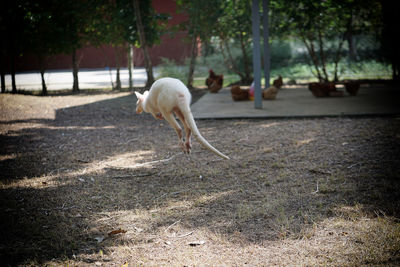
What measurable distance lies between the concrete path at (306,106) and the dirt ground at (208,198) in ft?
3.20

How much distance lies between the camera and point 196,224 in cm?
305

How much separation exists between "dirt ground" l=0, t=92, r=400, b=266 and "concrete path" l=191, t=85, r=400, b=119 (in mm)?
977

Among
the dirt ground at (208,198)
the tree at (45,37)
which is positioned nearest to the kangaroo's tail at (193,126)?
the dirt ground at (208,198)

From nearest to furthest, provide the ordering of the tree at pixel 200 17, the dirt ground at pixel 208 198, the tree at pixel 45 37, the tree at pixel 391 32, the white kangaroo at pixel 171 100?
the dirt ground at pixel 208 198, the white kangaroo at pixel 171 100, the tree at pixel 391 32, the tree at pixel 45 37, the tree at pixel 200 17

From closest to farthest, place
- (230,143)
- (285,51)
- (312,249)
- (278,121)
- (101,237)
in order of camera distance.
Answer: (312,249), (101,237), (230,143), (278,121), (285,51)

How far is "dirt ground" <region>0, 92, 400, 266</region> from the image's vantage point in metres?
2.60

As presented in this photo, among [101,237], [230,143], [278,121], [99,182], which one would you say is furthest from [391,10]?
[101,237]

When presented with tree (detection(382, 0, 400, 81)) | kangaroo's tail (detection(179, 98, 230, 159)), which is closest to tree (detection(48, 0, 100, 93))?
tree (detection(382, 0, 400, 81))

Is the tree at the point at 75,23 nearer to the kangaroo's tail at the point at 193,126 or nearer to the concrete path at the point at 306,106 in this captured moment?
the concrete path at the point at 306,106

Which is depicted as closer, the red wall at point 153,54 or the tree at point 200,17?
the tree at point 200,17

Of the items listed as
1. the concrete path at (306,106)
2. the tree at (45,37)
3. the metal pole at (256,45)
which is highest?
the tree at (45,37)

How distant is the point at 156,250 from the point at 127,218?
644 millimetres

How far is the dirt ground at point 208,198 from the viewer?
2600mm

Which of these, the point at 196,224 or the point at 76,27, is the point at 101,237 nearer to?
the point at 196,224
